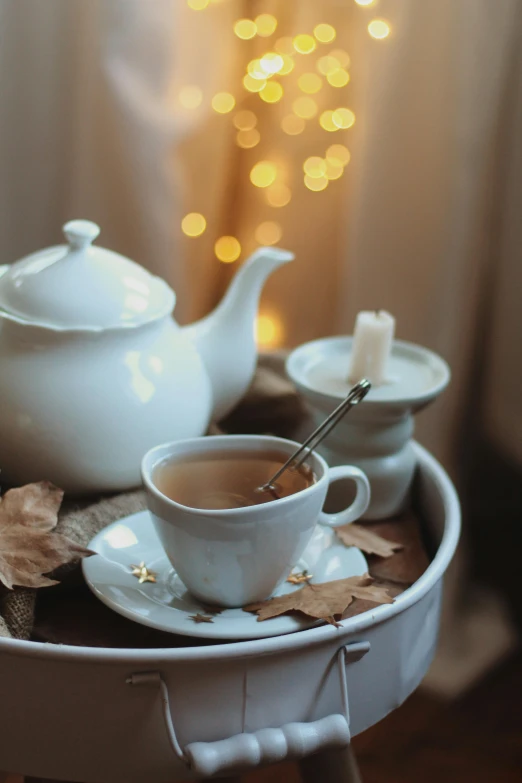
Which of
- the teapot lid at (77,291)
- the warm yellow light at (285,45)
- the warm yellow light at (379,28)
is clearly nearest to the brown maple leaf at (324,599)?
the teapot lid at (77,291)

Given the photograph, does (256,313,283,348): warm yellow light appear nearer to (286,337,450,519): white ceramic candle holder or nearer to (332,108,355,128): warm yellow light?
(332,108,355,128): warm yellow light

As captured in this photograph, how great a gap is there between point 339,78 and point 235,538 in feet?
2.87

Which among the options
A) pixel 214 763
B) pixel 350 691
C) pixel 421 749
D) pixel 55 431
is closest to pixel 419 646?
pixel 350 691

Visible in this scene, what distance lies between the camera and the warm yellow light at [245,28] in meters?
1.20

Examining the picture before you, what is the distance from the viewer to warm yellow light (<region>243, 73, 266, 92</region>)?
48.3 inches

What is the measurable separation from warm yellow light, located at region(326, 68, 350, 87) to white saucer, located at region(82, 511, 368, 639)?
2.55 feet

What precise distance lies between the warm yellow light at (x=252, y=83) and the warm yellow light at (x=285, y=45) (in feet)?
0.18

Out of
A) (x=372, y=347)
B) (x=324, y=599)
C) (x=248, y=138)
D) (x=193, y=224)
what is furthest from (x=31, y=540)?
(x=248, y=138)

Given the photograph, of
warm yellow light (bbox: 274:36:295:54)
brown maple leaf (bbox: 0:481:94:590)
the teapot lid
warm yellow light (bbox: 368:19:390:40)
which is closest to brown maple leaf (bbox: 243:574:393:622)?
brown maple leaf (bbox: 0:481:94:590)

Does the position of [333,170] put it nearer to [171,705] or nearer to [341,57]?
[341,57]

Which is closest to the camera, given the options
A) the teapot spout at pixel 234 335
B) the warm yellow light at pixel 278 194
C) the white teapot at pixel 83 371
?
the white teapot at pixel 83 371

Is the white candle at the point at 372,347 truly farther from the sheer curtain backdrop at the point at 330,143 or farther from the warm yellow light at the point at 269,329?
the warm yellow light at the point at 269,329

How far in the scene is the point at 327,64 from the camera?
1153 millimetres

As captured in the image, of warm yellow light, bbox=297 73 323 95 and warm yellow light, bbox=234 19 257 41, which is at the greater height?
warm yellow light, bbox=234 19 257 41
